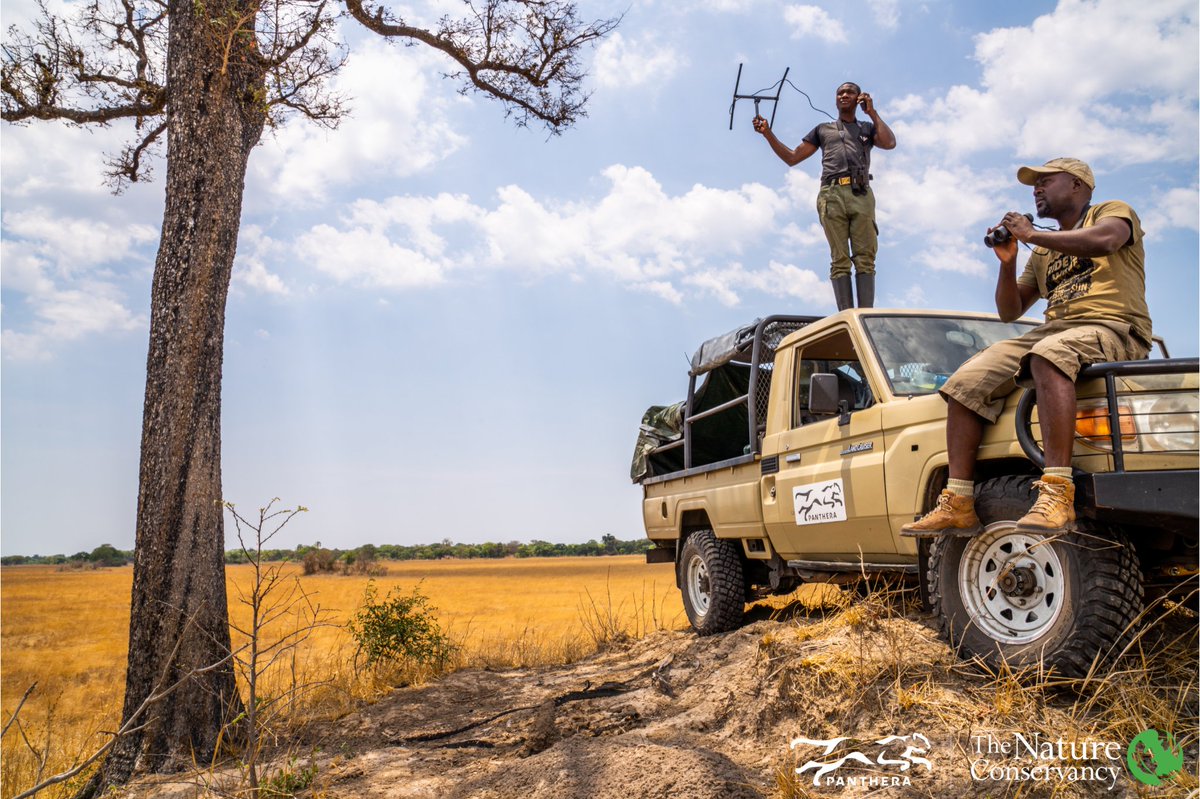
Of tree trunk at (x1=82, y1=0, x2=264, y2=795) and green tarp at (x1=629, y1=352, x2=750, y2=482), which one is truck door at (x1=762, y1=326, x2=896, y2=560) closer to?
green tarp at (x1=629, y1=352, x2=750, y2=482)

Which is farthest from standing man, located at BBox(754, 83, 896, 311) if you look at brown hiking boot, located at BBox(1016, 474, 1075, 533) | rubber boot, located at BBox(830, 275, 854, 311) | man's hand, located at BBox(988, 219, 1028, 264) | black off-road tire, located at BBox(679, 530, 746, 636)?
brown hiking boot, located at BBox(1016, 474, 1075, 533)

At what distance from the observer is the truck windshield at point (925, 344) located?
5328mm

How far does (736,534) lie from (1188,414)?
11.5 feet

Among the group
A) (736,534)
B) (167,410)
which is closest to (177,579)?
(167,410)

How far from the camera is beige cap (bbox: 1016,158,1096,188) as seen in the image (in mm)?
4375

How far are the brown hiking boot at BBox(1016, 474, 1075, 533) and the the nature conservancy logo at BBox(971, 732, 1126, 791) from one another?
85cm

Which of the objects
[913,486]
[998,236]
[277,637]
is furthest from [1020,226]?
[277,637]

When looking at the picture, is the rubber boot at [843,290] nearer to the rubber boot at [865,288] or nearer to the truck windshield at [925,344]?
the rubber boot at [865,288]

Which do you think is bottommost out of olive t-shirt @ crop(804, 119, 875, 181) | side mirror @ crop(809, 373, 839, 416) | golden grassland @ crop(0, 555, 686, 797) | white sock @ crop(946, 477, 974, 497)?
A: golden grassland @ crop(0, 555, 686, 797)

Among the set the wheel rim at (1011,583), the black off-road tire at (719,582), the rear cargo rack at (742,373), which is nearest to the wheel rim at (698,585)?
the black off-road tire at (719,582)

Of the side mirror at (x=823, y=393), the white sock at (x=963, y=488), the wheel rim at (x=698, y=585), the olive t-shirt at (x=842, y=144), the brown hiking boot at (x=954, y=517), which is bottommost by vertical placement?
the wheel rim at (x=698, y=585)

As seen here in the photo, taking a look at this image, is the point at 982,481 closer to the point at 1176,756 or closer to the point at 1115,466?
the point at 1115,466

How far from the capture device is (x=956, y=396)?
166 inches

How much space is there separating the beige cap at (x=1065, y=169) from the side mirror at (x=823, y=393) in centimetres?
143
